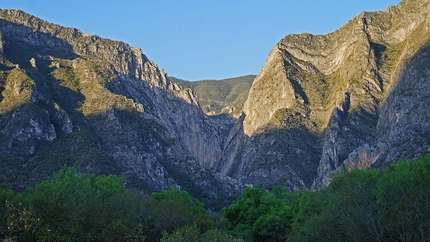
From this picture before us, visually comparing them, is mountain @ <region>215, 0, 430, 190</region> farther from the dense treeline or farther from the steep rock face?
the dense treeline

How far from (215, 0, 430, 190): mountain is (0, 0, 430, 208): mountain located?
1.37 ft

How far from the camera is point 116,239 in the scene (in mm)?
45750

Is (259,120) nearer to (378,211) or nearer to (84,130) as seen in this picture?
(84,130)

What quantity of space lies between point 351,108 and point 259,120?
46.8 m

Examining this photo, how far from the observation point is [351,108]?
531ft

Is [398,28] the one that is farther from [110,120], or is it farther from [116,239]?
[116,239]

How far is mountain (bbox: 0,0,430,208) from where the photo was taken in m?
117

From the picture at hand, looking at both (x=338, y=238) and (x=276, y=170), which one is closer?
(x=338, y=238)

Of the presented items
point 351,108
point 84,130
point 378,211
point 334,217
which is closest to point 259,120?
point 351,108

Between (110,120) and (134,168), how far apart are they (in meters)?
24.4

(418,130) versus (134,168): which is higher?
(418,130)

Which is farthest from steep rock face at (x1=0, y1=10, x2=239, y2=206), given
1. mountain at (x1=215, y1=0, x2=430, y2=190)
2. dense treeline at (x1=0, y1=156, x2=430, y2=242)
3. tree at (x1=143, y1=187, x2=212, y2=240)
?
dense treeline at (x1=0, y1=156, x2=430, y2=242)

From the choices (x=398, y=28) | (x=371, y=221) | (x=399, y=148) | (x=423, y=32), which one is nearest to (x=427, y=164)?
(x=371, y=221)

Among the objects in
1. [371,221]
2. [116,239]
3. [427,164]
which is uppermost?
[427,164]
